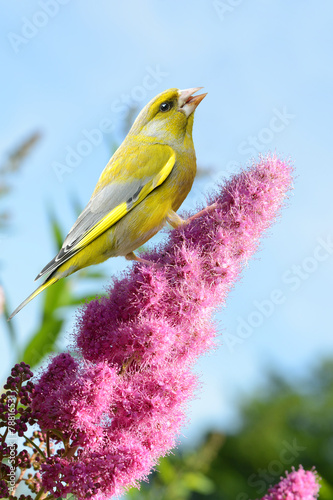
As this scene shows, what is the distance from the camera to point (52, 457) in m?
1.57

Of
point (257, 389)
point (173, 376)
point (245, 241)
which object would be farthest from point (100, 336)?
point (257, 389)

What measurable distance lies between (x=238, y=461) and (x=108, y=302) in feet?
41.7

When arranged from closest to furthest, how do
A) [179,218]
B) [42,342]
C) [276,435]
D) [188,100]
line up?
1. [179,218]
2. [188,100]
3. [42,342]
4. [276,435]

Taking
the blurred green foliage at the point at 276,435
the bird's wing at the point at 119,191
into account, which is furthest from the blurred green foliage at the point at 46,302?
the blurred green foliage at the point at 276,435

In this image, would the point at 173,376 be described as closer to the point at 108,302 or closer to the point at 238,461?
the point at 108,302

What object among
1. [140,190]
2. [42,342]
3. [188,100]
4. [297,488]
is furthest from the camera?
[42,342]

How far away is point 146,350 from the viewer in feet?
5.32

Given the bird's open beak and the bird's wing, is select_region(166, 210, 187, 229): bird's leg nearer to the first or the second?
the bird's wing

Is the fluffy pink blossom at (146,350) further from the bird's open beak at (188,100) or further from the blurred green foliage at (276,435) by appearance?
the blurred green foliage at (276,435)

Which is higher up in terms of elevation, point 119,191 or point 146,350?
point 119,191

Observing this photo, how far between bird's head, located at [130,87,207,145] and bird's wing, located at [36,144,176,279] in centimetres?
7

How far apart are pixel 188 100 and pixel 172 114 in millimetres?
85
